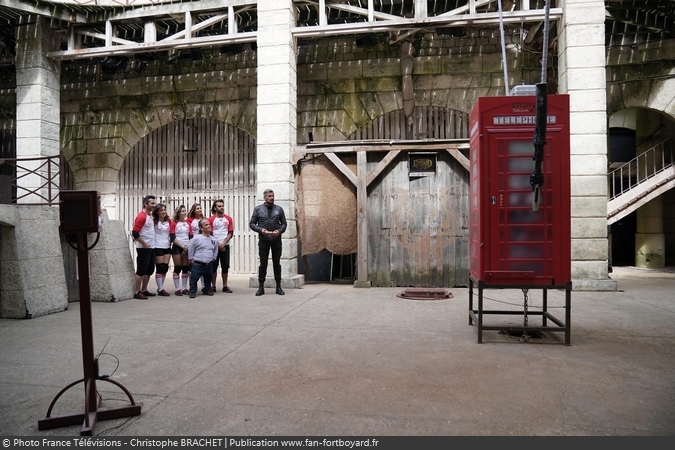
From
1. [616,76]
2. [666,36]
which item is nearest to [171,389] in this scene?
[616,76]

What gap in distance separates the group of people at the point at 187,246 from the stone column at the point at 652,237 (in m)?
11.2

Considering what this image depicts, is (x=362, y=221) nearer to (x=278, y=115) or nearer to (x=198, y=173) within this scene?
(x=278, y=115)

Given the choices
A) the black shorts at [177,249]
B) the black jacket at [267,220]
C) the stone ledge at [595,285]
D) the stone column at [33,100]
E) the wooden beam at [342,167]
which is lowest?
the stone ledge at [595,285]

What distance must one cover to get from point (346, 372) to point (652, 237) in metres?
13.1

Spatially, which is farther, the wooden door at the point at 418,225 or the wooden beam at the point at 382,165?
the wooden beam at the point at 382,165

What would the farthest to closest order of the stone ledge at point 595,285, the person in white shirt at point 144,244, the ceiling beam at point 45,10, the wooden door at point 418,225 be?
the ceiling beam at point 45,10 < the wooden door at point 418,225 < the stone ledge at point 595,285 < the person in white shirt at point 144,244

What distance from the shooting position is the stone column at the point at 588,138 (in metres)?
8.45

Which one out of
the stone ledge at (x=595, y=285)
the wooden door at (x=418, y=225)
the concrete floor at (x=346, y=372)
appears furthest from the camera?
the wooden door at (x=418, y=225)

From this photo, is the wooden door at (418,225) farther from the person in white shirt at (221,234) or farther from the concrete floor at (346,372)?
the person in white shirt at (221,234)

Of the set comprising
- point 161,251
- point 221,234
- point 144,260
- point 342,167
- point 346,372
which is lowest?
point 346,372

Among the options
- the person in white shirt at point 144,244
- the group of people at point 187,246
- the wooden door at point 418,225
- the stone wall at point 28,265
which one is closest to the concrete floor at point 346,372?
the stone wall at point 28,265

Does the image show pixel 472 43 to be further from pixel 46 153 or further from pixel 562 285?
pixel 46 153

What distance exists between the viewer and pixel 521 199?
15.6ft

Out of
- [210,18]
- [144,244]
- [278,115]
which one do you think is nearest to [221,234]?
[144,244]
